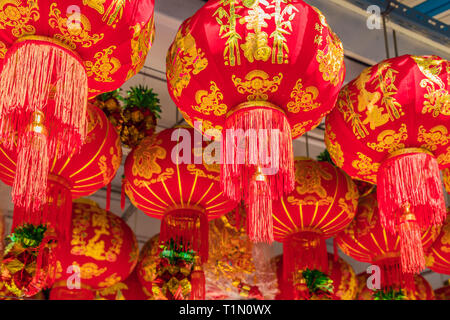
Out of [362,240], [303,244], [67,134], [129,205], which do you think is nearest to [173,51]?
[67,134]

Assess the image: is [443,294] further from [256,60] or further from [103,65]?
[103,65]

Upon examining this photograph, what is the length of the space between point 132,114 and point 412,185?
1448 millimetres

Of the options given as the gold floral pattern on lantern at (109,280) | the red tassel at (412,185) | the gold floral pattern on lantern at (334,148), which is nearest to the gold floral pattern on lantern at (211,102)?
the gold floral pattern on lantern at (334,148)

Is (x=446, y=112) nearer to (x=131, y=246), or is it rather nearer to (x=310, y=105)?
(x=310, y=105)

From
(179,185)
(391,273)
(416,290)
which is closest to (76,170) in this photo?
(179,185)

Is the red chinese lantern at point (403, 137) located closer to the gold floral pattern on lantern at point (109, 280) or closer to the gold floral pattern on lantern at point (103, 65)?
the gold floral pattern on lantern at point (103, 65)

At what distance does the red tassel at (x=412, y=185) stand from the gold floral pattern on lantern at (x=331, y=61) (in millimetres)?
442

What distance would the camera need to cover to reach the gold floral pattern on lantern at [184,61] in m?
1.85

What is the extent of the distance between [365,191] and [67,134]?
1.92m

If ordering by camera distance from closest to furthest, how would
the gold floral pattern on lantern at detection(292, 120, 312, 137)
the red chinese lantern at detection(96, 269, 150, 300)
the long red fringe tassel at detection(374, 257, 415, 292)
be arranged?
1. the gold floral pattern on lantern at detection(292, 120, 312, 137)
2. the long red fringe tassel at detection(374, 257, 415, 292)
3. the red chinese lantern at detection(96, 269, 150, 300)

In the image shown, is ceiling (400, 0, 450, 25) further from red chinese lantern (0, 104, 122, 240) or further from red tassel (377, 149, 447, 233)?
red chinese lantern (0, 104, 122, 240)

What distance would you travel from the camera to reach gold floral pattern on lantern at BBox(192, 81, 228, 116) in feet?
6.11

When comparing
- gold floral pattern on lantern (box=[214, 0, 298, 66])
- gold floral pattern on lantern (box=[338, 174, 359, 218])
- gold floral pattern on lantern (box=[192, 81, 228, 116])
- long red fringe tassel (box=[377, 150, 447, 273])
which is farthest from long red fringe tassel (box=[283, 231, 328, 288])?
gold floral pattern on lantern (box=[214, 0, 298, 66])

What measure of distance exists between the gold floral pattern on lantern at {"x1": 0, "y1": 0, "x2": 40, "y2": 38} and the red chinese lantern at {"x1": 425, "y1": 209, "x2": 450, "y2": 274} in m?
2.41
